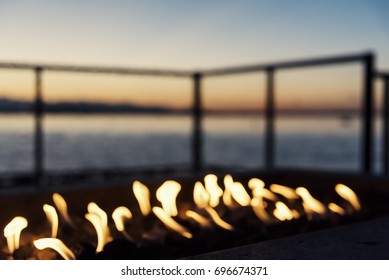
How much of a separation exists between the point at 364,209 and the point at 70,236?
1673mm

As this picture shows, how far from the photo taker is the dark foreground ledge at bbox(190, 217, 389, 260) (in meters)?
1.74

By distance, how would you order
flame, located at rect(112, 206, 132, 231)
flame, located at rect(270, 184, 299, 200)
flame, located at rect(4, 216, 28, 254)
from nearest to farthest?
flame, located at rect(4, 216, 28, 254), flame, located at rect(112, 206, 132, 231), flame, located at rect(270, 184, 299, 200)

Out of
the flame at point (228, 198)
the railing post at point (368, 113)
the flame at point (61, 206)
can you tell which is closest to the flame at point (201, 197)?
the flame at point (228, 198)

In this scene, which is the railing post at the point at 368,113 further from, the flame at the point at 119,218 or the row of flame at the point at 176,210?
the flame at the point at 119,218

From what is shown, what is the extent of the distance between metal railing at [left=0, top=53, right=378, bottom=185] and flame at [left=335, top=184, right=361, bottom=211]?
55 centimetres

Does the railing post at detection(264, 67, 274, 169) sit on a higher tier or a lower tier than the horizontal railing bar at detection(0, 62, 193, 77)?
lower

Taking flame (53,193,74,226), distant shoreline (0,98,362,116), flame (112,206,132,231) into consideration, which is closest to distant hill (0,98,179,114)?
distant shoreline (0,98,362,116)

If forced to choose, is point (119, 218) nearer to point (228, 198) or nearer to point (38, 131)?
point (228, 198)

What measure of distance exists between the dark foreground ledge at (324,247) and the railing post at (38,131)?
7.93 ft

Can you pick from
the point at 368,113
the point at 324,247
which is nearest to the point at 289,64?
the point at 368,113

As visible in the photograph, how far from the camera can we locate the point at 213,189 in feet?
10.3

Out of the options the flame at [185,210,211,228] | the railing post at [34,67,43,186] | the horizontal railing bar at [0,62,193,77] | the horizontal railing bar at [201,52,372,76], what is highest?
the horizontal railing bar at [201,52,372,76]

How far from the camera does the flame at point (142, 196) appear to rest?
2930mm

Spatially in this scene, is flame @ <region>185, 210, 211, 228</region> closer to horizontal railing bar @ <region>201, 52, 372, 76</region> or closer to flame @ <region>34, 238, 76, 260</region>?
flame @ <region>34, 238, 76, 260</region>
